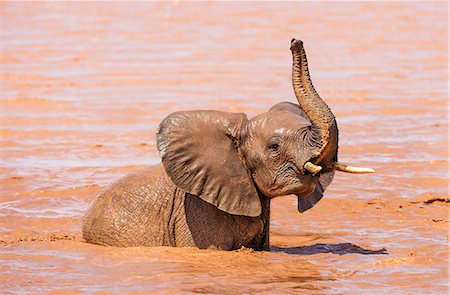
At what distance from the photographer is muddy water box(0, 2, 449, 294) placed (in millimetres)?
8336

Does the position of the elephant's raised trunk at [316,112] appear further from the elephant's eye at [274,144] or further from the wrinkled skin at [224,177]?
the elephant's eye at [274,144]

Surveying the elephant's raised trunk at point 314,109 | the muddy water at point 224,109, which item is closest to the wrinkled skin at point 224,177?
the elephant's raised trunk at point 314,109

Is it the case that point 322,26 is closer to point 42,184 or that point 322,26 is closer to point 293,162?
point 42,184

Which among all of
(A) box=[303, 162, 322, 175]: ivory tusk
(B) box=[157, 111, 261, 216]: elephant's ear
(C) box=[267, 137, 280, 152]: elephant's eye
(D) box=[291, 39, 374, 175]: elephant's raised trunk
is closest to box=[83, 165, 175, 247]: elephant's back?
(B) box=[157, 111, 261, 216]: elephant's ear

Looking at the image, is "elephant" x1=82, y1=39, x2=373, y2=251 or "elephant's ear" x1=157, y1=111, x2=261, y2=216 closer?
"elephant" x1=82, y1=39, x2=373, y2=251

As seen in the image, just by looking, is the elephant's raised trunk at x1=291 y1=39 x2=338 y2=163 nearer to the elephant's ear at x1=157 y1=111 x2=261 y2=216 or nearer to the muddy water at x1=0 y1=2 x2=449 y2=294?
the elephant's ear at x1=157 y1=111 x2=261 y2=216

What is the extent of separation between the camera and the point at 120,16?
98.8 feet

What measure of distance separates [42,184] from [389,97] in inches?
305

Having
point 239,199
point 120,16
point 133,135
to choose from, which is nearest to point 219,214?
point 239,199

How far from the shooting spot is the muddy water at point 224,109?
27.3 feet

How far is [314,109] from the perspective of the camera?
7.76 m

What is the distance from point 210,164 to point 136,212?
840mm

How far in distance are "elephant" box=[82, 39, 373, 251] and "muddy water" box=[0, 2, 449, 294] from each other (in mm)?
211

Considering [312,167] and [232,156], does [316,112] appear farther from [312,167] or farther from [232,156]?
[232,156]
